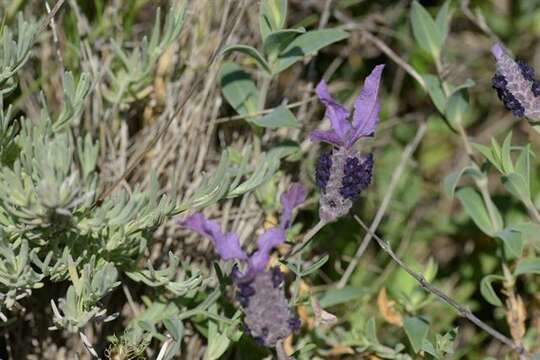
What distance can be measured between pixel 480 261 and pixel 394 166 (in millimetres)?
282

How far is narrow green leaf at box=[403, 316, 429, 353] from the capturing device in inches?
56.6

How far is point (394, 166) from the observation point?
2.00 m

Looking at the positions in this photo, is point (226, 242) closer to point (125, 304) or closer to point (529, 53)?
point (125, 304)

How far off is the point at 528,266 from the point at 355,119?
44cm

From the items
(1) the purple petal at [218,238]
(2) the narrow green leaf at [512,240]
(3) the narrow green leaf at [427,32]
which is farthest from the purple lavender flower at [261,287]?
(3) the narrow green leaf at [427,32]

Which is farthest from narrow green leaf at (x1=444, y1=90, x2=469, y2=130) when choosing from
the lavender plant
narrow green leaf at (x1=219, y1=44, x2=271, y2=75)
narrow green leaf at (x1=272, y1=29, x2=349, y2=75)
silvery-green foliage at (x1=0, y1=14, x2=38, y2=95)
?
silvery-green foliage at (x1=0, y1=14, x2=38, y2=95)

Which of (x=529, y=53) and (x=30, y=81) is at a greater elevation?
(x=30, y=81)

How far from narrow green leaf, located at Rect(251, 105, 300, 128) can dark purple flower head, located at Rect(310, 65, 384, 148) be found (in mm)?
234

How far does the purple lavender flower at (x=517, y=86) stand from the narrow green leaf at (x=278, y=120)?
0.34 m

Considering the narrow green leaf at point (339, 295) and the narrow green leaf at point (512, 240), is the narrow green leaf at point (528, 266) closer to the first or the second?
the narrow green leaf at point (512, 240)

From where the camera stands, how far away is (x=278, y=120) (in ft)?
4.86

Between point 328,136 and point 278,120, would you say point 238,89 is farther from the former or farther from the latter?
point 328,136

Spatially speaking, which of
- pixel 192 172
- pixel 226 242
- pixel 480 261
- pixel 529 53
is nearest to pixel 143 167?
pixel 192 172

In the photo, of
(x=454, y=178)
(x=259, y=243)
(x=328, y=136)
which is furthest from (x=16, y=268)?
(x=454, y=178)
